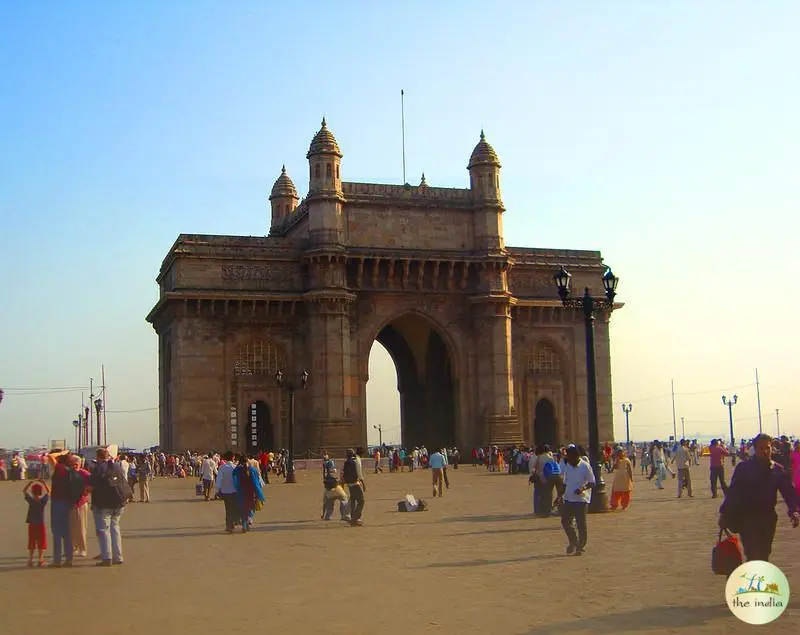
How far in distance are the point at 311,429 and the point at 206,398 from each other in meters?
4.73

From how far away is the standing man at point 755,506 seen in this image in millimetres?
10328

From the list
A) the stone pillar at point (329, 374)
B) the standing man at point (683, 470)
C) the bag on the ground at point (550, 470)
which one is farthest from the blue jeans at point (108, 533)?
the stone pillar at point (329, 374)

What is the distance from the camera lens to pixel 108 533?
1467 cm

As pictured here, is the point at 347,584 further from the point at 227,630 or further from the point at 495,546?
the point at 495,546

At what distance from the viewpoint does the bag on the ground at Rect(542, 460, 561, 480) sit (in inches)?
824

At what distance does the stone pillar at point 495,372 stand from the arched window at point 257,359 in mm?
9410

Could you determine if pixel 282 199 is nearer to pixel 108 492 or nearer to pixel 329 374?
pixel 329 374

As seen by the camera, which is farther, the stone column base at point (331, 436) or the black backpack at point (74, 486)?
the stone column base at point (331, 436)

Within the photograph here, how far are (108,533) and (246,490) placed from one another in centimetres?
496

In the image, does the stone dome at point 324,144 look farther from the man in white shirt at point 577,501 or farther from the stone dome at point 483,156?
the man in white shirt at point 577,501

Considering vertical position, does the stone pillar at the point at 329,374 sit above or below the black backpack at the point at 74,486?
above

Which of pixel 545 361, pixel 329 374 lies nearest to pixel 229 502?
pixel 329 374

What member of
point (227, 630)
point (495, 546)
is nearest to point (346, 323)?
point (495, 546)

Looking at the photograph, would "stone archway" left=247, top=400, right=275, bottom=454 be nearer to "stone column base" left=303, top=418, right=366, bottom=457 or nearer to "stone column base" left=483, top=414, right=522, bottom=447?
"stone column base" left=303, top=418, right=366, bottom=457
